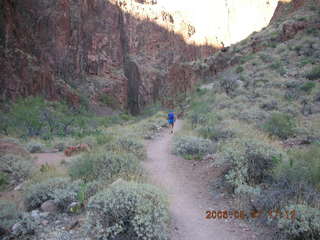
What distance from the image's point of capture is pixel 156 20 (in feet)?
210

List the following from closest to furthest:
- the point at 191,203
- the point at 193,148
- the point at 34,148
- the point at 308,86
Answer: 1. the point at 191,203
2. the point at 193,148
3. the point at 34,148
4. the point at 308,86

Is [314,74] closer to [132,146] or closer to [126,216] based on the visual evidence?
[132,146]

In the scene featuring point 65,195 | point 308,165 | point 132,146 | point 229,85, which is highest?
point 229,85

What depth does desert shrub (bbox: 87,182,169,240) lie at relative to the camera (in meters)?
3.44

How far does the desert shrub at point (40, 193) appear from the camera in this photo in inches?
195

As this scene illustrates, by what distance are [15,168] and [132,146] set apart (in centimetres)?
394

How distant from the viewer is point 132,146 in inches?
324

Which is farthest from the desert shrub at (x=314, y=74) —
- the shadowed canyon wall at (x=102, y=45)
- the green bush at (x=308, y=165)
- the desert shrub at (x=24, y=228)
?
the shadowed canyon wall at (x=102, y=45)

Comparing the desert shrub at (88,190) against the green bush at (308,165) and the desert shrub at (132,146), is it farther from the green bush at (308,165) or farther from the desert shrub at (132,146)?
the green bush at (308,165)

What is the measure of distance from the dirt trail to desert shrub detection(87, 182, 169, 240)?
48cm

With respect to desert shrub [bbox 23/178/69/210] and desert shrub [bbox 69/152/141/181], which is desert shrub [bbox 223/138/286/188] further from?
desert shrub [bbox 23/178/69/210]

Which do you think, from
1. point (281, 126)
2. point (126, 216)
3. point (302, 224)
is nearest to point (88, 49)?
point (281, 126)

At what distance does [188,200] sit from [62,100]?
31754 mm

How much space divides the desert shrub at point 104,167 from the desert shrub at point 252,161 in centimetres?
217
